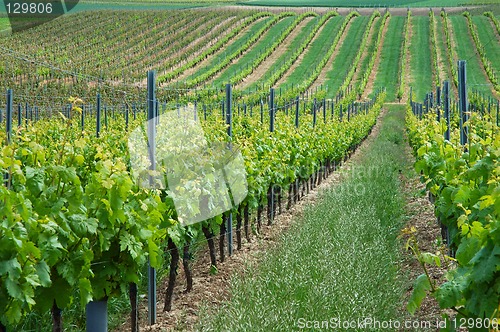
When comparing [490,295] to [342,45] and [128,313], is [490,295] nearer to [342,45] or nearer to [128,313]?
[128,313]

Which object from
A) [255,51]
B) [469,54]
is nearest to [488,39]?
[469,54]

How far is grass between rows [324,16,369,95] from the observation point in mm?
54594

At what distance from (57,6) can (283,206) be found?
241ft

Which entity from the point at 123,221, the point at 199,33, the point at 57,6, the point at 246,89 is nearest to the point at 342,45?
the point at 199,33

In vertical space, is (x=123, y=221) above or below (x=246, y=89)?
above

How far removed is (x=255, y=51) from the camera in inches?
2452

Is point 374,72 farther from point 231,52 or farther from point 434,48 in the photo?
point 231,52

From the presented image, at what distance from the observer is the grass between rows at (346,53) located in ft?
179

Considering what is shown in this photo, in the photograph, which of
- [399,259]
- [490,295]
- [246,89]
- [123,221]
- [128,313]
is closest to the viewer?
[490,295]

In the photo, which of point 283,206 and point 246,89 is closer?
point 283,206

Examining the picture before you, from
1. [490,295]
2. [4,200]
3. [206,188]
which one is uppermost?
[4,200]

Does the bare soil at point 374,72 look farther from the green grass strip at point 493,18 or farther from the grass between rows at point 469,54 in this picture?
the green grass strip at point 493,18

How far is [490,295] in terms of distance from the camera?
336 centimetres

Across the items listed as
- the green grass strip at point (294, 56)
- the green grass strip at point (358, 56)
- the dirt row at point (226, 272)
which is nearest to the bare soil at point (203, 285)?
the dirt row at point (226, 272)
